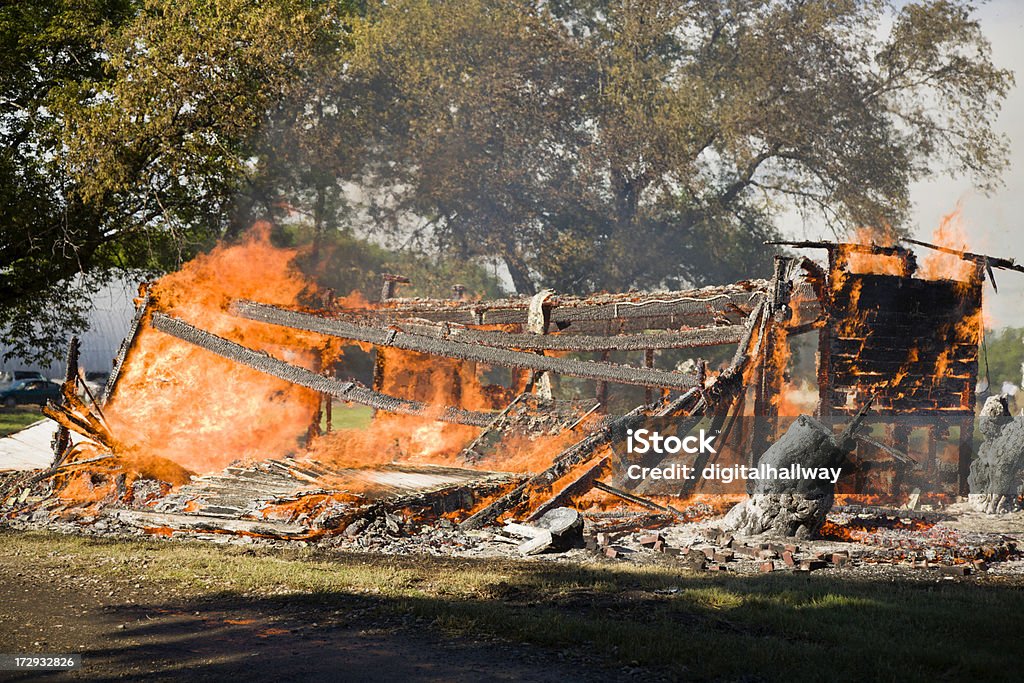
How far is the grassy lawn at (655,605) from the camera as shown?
6750 millimetres

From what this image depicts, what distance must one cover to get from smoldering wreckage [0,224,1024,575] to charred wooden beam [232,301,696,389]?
0.04 m

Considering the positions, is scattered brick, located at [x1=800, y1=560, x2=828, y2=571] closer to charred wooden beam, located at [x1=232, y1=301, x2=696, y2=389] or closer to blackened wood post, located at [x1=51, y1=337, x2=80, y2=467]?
charred wooden beam, located at [x1=232, y1=301, x2=696, y2=389]

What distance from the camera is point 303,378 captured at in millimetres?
15414

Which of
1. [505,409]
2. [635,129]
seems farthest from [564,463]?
[635,129]

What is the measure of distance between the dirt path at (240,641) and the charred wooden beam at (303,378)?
19.0 feet

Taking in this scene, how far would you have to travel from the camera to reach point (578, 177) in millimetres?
32719

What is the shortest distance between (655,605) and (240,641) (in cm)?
343

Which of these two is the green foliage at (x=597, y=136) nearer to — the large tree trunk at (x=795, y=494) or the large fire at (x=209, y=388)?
the large fire at (x=209, y=388)

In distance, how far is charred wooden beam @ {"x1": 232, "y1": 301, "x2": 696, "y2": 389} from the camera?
46.7 feet

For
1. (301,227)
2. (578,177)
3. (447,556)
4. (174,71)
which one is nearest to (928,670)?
(447,556)

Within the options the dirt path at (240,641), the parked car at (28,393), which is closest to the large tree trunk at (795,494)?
the dirt path at (240,641)

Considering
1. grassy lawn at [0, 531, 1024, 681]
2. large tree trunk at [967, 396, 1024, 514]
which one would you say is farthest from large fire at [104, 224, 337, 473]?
large tree trunk at [967, 396, 1024, 514]

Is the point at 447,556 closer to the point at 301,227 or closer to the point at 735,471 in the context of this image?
the point at 735,471

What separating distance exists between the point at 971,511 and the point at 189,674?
12153mm
